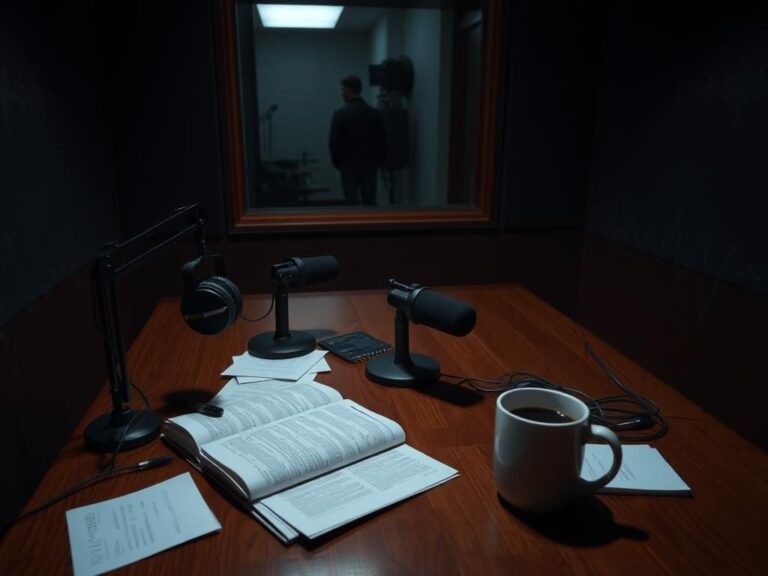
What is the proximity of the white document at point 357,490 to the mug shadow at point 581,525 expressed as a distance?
0.12 metres

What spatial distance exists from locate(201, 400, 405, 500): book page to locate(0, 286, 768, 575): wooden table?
4 centimetres

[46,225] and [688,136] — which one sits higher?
[688,136]

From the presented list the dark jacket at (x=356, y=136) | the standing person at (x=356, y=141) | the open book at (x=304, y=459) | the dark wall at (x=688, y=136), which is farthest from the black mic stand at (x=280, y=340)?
the dark jacket at (x=356, y=136)

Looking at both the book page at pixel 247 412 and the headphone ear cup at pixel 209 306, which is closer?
the book page at pixel 247 412

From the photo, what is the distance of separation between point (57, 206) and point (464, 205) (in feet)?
5.16

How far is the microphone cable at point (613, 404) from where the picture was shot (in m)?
0.92

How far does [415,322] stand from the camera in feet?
3.53

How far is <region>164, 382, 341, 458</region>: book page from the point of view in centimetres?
86

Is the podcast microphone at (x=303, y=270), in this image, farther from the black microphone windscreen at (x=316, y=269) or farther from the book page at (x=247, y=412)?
the book page at (x=247, y=412)

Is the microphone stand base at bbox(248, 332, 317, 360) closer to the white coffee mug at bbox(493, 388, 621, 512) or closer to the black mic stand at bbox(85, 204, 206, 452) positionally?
the black mic stand at bbox(85, 204, 206, 452)

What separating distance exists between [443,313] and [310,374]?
0.98 feet

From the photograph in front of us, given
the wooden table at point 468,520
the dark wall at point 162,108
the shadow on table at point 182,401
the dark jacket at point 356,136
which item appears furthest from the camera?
the dark jacket at point 356,136

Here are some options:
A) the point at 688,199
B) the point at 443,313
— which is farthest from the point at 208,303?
the point at 688,199

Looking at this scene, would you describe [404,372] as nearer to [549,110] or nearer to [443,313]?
[443,313]
